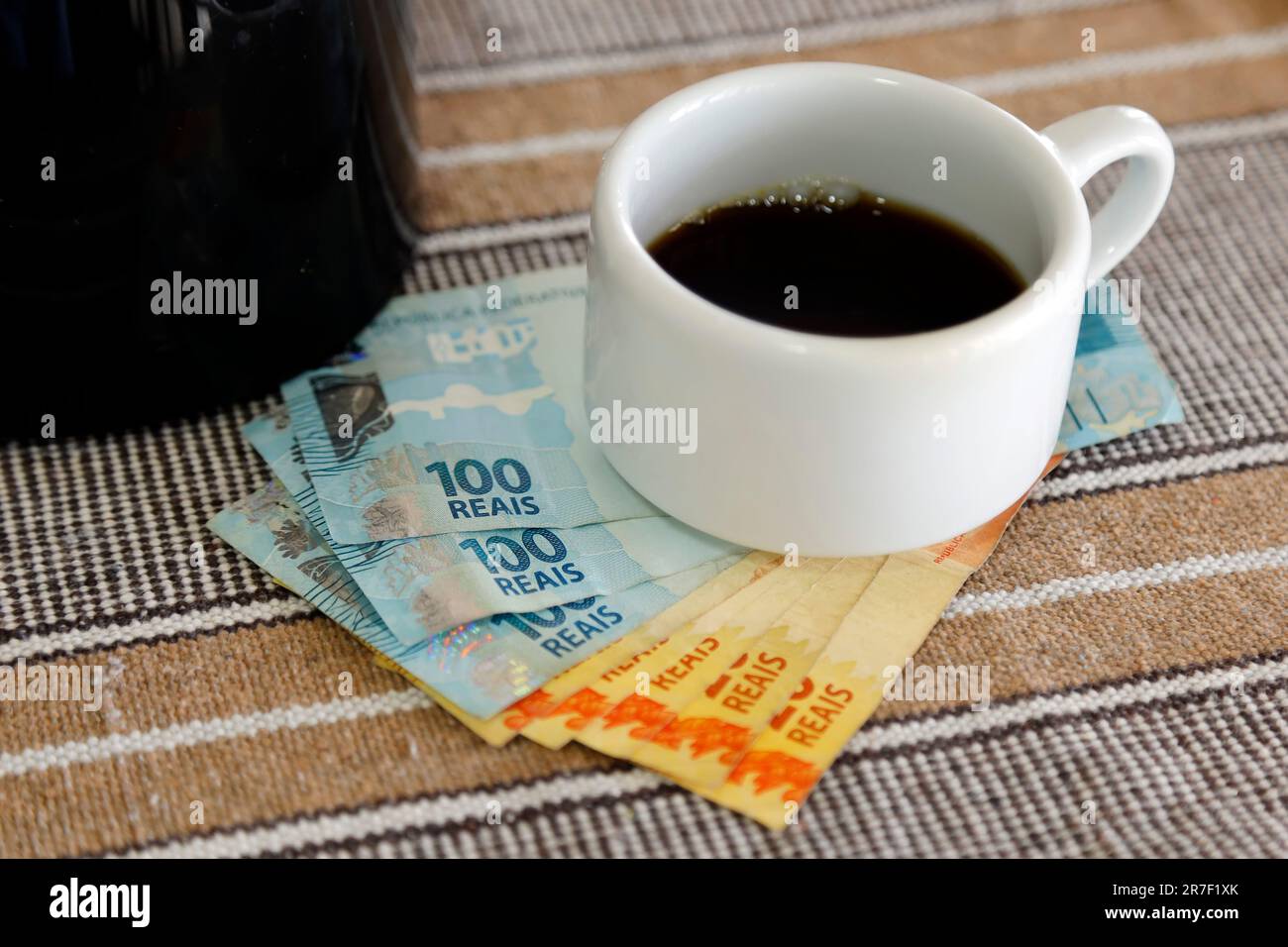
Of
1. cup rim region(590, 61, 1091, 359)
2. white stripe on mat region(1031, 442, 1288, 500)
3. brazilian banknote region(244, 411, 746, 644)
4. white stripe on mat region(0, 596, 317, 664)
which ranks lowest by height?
white stripe on mat region(0, 596, 317, 664)

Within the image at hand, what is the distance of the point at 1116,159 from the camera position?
499mm

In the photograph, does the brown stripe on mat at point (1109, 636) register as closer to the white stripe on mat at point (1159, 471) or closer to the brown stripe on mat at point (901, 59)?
the white stripe on mat at point (1159, 471)

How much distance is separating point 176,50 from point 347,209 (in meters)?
0.10

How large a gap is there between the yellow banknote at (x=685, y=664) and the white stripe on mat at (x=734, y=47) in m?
0.34

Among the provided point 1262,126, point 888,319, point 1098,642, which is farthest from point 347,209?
point 1262,126

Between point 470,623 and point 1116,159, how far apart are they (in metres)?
0.28

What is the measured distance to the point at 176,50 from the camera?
420mm

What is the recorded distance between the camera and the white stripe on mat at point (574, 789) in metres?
0.40

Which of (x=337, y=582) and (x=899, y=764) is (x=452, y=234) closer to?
(x=337, y=582)

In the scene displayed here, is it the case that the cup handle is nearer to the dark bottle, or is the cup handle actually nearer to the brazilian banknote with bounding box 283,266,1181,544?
the brazilian banknote with bounding box 283,266,1181,544

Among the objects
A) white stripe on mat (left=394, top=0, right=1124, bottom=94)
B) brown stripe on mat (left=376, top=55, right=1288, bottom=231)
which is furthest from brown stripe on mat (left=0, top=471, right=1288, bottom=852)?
white stripe on mat (left=394, top=0, right=1124, bottom=94)

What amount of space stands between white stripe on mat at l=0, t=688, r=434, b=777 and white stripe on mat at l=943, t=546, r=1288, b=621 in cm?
18

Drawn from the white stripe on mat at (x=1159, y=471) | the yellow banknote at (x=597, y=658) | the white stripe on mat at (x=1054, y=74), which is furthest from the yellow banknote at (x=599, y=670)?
the white stripe on mat at (x=1054, y=74)

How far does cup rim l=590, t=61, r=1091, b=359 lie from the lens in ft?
1.33
